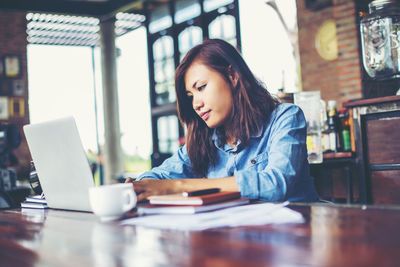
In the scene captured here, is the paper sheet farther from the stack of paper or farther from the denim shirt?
the stack of paper

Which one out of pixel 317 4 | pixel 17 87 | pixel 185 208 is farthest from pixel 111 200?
pixel 17 87

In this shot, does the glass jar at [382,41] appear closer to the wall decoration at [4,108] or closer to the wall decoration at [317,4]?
the wall decoration at [317,4]

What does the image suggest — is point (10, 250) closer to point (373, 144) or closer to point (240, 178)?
point (240, 178)

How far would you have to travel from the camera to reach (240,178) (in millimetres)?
1164

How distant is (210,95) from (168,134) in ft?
18.2

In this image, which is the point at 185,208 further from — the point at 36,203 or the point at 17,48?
the point at 17,48

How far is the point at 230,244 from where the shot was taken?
2.12 feet

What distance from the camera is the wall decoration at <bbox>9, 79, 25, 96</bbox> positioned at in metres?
7.06

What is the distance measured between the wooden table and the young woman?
496 mm

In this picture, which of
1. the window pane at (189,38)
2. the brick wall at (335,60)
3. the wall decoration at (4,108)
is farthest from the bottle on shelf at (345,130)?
the wall decoration at (4,108)

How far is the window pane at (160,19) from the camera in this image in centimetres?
720

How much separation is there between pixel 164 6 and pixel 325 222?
7023 millimetres

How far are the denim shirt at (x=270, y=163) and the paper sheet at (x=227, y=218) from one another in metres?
0.15

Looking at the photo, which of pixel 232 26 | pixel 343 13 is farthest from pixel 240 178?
pixel 232 26
